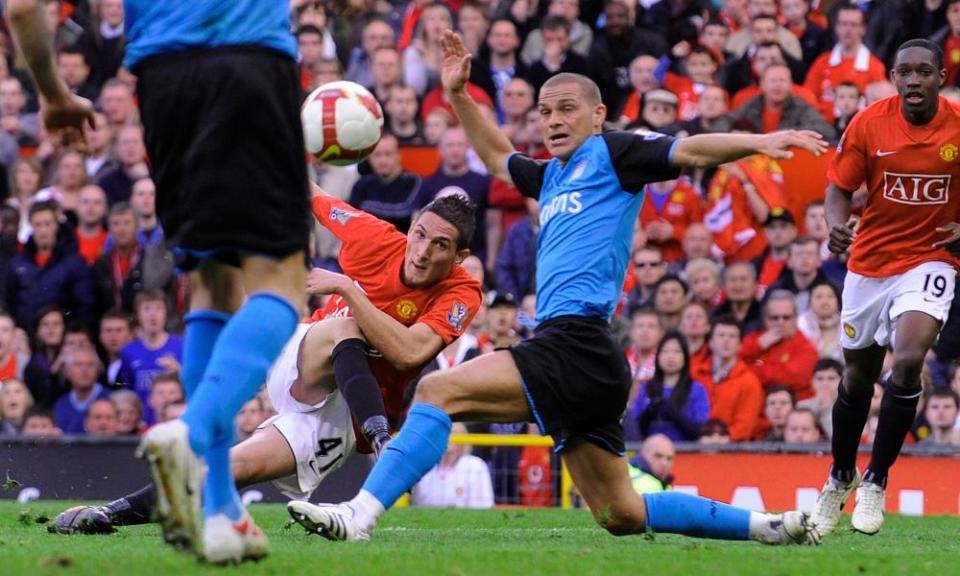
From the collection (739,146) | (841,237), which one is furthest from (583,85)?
(841,237)

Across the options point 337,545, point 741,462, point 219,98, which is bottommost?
point 741,462

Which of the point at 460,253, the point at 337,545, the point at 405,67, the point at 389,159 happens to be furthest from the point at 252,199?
the point at 405,67

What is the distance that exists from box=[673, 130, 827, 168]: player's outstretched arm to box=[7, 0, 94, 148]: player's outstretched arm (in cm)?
245

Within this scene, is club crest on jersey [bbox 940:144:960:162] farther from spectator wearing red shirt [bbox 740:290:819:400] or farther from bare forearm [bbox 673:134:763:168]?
spectator wearing red shirt [bbox 740:290:819:400]

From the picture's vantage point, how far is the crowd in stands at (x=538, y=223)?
13.6 m

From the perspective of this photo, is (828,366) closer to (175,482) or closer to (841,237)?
(841,237)

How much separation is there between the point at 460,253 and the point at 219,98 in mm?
2880

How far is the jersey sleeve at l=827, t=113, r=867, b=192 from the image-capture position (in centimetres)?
920

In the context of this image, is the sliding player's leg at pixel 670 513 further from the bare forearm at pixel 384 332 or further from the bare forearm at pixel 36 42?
the bare forearm at pixel 36 42

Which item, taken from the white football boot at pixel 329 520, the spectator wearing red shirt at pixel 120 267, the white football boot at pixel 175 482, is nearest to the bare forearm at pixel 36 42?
the white football boot at pixel 175 482

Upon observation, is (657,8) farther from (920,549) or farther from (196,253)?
(196,253)

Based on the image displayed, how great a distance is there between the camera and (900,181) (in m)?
9.11

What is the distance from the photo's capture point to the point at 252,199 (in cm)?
579

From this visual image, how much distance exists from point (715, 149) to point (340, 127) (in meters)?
2.26
